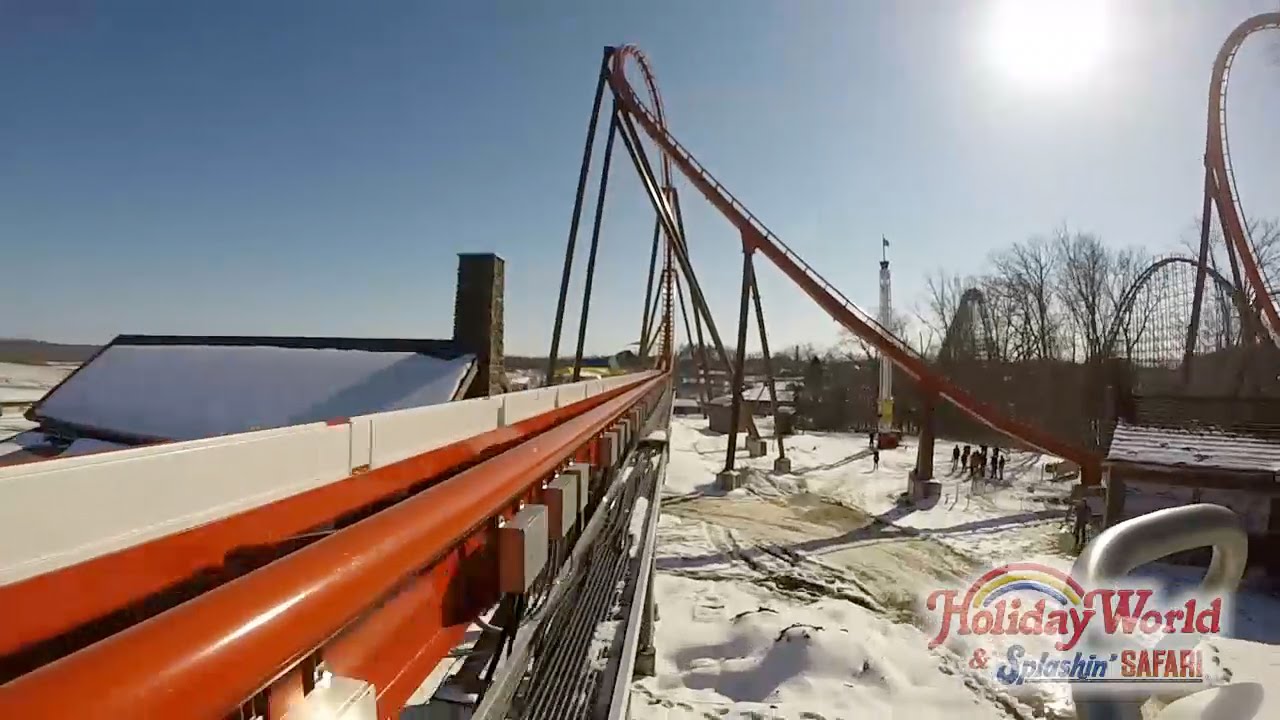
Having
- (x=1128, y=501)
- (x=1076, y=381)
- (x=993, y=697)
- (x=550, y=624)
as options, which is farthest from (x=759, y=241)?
(x=1076, y=381)

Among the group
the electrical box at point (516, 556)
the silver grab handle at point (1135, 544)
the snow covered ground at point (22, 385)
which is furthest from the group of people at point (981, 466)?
the snow covered ground at point (22, 385)

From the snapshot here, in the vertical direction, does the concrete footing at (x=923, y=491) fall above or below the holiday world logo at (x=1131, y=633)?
below

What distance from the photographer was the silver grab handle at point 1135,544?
0.90m

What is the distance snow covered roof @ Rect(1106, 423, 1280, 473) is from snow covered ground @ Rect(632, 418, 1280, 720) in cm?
191

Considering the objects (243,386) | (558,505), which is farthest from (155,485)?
(243,386)

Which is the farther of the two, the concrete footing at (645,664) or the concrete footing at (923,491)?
the concrete footing at (923,491)

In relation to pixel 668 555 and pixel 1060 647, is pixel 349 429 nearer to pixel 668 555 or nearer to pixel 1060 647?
pixel 1060 647

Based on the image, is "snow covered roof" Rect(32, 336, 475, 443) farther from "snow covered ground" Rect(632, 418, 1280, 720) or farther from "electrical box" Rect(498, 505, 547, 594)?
"electrical box" Rect(498, 505, 547, 594)

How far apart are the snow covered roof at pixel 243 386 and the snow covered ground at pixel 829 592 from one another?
3951mm

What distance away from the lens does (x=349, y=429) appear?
146 cm

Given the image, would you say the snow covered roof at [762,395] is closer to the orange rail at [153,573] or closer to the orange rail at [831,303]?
the orange rail at [831,303]

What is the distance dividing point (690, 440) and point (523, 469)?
75.7ft

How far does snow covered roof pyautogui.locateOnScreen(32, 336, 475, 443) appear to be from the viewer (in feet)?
24.6

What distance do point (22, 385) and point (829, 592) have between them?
69.1 feet
